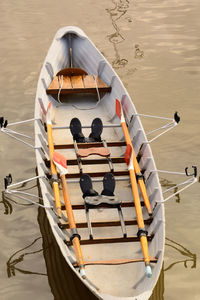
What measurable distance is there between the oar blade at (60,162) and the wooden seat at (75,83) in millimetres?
3171

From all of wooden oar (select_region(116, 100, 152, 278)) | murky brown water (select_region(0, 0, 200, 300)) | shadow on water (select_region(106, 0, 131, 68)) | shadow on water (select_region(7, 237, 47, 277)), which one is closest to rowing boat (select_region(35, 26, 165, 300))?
wooden oar (select_region(116, 100, 152, 278))

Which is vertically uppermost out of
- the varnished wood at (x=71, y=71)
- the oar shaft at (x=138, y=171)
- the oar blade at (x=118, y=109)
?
the varnished wood at (x=71, y=71)

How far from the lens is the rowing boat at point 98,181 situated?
9562mm

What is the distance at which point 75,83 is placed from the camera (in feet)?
48.9

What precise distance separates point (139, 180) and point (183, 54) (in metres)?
8.92

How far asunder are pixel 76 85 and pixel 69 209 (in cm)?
520

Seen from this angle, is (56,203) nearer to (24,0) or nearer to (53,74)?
(53,74)

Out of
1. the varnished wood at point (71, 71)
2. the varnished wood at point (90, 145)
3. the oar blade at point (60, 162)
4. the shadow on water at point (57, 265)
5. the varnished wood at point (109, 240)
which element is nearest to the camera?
the varnished wood at point (109, 240)

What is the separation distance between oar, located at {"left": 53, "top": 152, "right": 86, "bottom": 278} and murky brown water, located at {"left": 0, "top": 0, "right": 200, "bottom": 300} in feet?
3.64

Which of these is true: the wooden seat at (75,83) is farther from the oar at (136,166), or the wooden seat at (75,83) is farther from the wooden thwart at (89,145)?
the wooden thwart at (89,145)

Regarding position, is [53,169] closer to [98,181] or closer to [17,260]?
[98,181]

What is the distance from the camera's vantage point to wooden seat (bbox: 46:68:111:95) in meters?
14.6

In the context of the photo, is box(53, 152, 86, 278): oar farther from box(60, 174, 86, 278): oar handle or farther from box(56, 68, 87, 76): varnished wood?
box(56, 68, 87, 76): varnished wood

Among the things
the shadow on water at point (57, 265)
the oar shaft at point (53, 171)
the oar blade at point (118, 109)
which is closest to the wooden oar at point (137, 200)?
the oar blade at point (118, 109)
